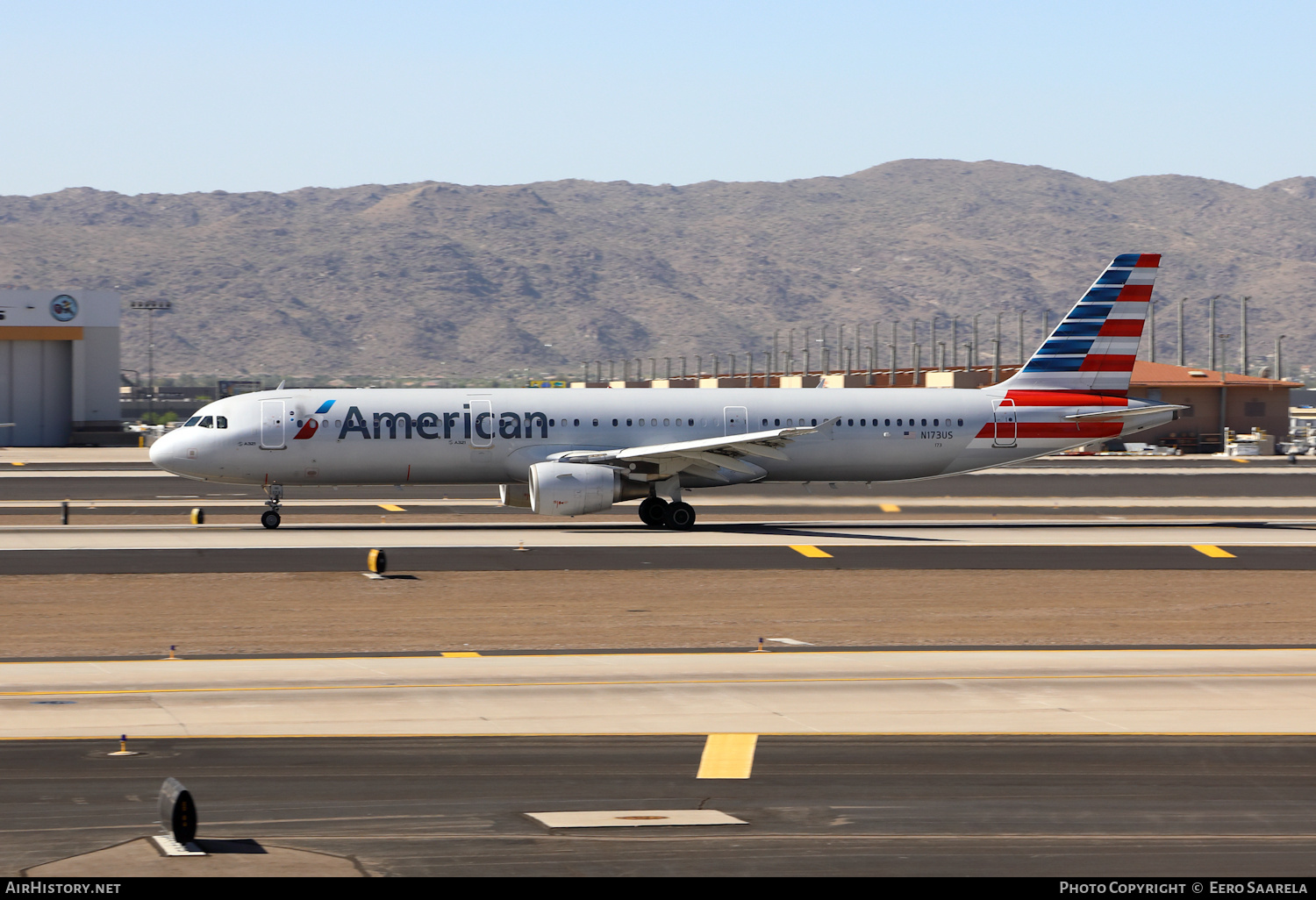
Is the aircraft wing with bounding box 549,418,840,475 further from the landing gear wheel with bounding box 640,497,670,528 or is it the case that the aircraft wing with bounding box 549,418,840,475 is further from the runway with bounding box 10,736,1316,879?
the runway with bounding box 10,736,1316,879

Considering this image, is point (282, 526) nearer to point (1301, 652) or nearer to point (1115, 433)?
point (1115, 433)

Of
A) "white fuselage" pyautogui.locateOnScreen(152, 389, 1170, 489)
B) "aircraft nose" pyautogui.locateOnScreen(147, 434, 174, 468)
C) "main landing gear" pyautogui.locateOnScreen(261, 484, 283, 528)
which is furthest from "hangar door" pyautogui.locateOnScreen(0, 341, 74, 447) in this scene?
"main landing gear" pyautogui.locateOnScreen(261, 484, 283, 528)

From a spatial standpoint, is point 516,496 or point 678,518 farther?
point 678,518

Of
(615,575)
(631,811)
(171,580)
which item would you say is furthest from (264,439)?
(631,811)

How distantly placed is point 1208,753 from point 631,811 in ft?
21.7

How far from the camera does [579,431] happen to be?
40.8 metres

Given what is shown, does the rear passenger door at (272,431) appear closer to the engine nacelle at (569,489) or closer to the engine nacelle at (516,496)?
the engine nacelle at (516,496)

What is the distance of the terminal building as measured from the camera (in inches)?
3784

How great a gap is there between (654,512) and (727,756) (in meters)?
25.9

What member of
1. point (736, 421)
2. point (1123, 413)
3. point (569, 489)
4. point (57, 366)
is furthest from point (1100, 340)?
point (57, 366)

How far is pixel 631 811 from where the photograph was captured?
13070 millimetres

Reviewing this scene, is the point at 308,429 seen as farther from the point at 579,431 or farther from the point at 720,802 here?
the point at 720,802

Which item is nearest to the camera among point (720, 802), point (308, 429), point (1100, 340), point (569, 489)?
point (720, 802)

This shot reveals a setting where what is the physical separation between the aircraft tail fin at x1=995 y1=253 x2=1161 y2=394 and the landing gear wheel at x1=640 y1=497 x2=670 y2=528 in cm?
1115
